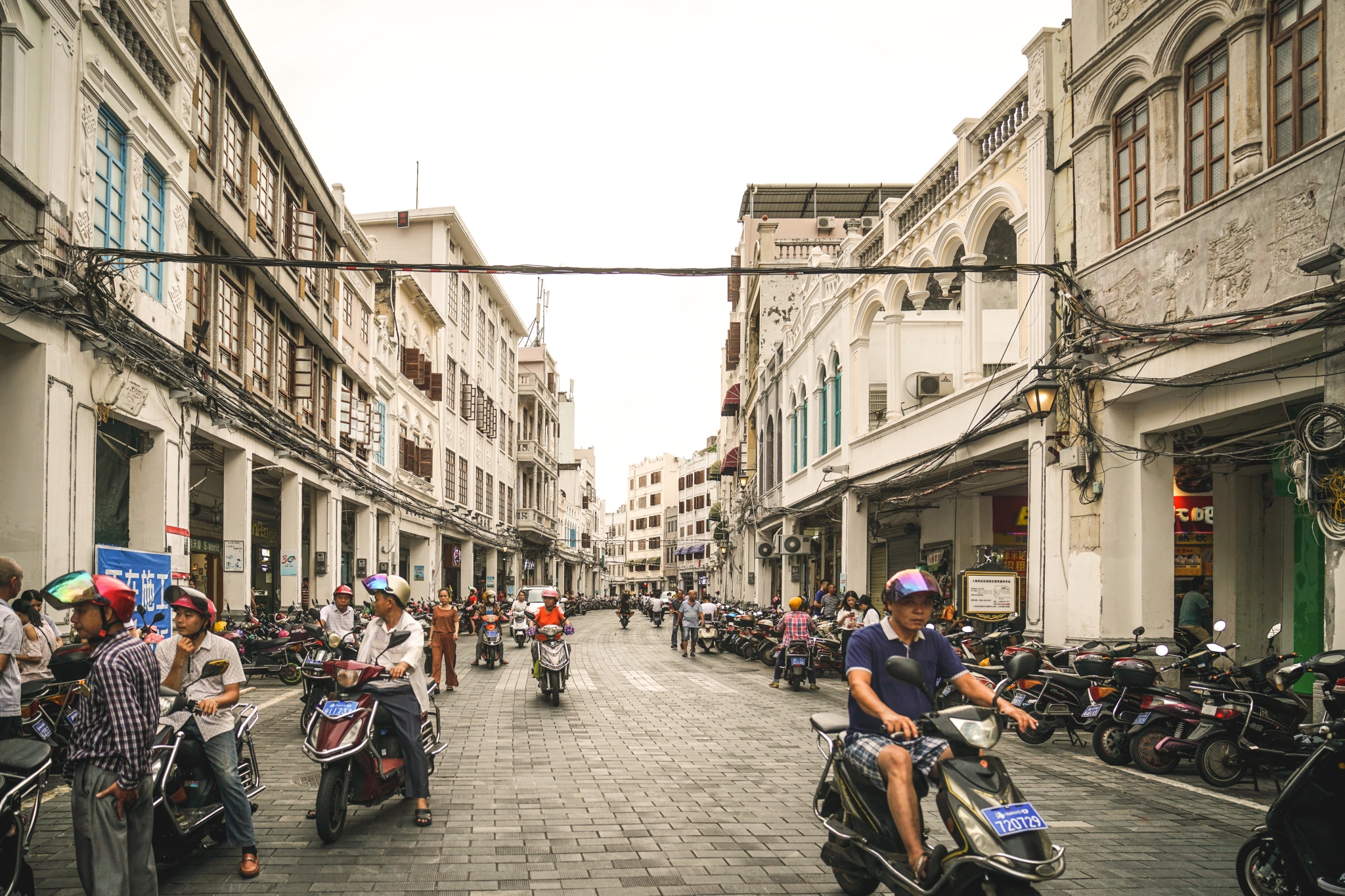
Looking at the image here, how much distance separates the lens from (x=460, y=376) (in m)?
41.3

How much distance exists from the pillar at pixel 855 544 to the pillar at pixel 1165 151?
11.6 meters

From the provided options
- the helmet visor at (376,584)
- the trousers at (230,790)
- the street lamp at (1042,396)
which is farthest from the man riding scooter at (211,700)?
the street lamp at (1042,396)

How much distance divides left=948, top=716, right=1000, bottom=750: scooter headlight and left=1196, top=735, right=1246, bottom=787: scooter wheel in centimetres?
520

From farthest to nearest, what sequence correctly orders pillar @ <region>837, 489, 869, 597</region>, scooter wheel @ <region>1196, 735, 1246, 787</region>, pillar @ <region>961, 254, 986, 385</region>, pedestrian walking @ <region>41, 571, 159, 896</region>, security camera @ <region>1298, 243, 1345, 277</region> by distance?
pillar @ <region>837, 489, 869, 597</region> < pillar @ <region>961, 254, 986, 385</region> < security camera @ <region>1298, 243, 1345, 277</region> < scooter wheel @ <region>1196, 735, 1246, 787</region> < pedestrian walking @ <region>41, 571, 159, 896</region>

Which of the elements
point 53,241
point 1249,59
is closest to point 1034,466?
point 1249,59

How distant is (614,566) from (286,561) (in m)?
104

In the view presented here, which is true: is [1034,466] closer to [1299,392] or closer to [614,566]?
[1299,392]

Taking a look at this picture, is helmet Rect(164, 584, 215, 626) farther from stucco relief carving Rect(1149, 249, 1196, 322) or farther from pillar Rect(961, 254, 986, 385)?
pillar Rect(961, 254, 986, 385)

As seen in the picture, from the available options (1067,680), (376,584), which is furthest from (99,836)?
(1067,680)

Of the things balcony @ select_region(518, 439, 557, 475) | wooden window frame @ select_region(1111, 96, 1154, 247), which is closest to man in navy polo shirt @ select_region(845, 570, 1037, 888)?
wooden window frame @ select_region(1111, 96, 1154, 247)

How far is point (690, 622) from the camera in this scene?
82.1ft

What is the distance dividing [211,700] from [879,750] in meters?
3.71

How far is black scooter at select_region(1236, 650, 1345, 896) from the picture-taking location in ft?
15.7

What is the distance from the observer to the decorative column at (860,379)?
72.2 feet
